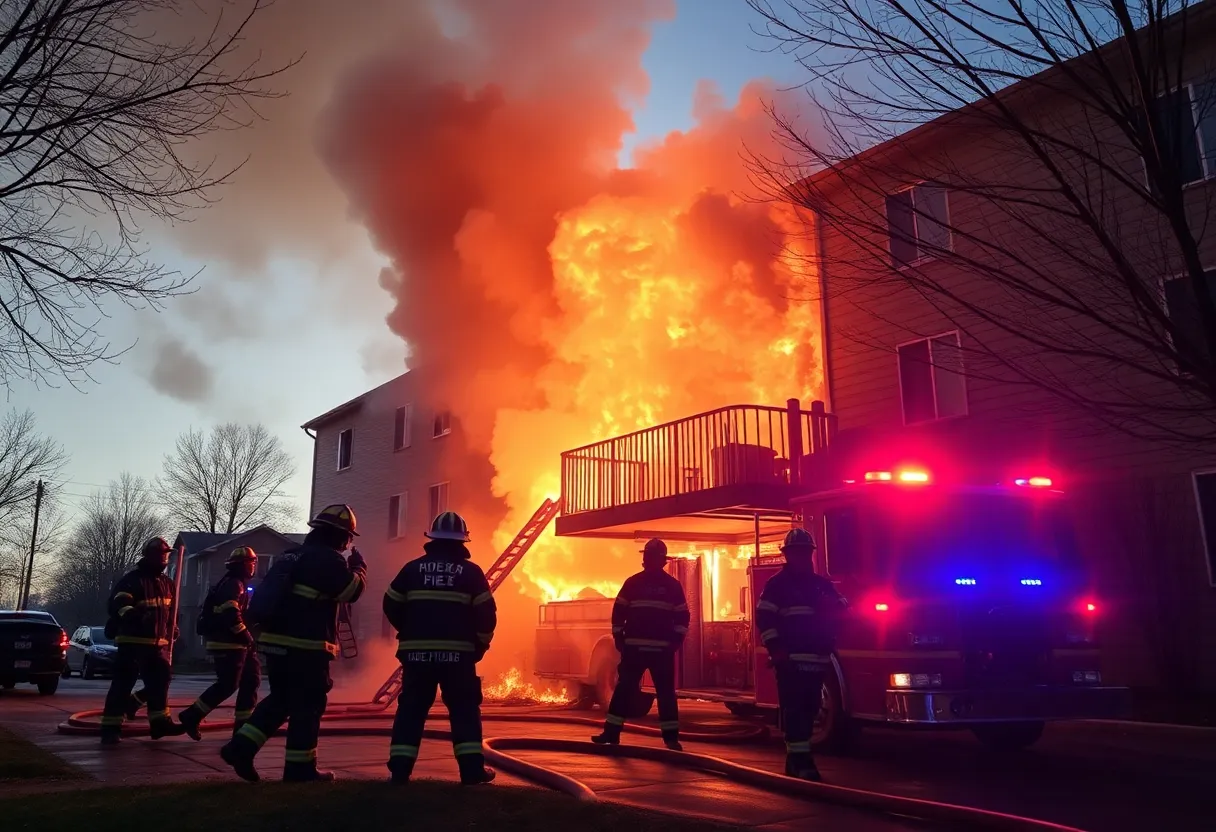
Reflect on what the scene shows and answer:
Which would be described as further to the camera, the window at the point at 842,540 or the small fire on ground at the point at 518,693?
the small fire on ground at the point at 518,693

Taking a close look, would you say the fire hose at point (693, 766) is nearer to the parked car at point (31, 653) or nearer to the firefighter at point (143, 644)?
the firefighter at point (143, 644)

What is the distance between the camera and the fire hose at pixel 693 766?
4.93 meters

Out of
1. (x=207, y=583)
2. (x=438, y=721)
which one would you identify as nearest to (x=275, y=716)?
(x=438, y=721)

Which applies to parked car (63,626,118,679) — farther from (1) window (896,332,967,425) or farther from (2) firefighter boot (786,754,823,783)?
(2) firefighter boot (786,754,823,783)

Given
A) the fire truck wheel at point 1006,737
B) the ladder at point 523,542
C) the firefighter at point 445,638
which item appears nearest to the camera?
the firefighter at point 445,638

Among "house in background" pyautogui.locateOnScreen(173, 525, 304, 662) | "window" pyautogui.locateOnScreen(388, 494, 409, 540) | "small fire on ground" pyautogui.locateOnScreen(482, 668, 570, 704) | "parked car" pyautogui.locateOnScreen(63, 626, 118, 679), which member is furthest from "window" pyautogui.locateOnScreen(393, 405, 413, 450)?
"house in background" pyautogui.locateOnScreen(173, 525, 304, 662)

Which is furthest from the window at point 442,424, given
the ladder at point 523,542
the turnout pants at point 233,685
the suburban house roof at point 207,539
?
the suburban house roof at point 207,539

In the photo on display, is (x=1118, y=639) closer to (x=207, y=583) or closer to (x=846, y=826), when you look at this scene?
(x=846, y=826)

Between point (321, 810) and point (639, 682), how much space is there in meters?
3.60

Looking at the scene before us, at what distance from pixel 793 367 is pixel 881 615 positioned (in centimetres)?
836

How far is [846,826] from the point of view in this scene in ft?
16.8

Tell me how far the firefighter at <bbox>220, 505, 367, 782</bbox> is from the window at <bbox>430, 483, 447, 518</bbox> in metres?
16.6

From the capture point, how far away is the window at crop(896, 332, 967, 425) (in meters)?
12.8

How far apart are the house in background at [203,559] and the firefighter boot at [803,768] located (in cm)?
4259
